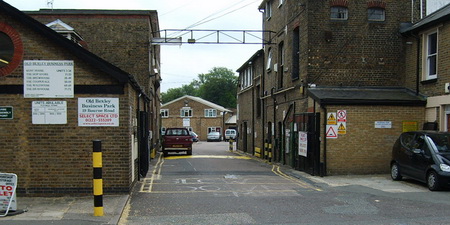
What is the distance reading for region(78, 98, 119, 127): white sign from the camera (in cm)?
985

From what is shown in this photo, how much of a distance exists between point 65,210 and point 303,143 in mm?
10015

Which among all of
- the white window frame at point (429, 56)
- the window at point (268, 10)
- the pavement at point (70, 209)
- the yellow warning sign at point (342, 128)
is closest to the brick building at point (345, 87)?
the yellow warning sign at point (342, 128)

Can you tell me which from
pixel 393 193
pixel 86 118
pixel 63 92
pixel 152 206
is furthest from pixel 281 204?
pixel 63 92

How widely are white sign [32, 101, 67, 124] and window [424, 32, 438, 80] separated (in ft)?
41.5

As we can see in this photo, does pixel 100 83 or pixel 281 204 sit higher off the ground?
pixel 100 83

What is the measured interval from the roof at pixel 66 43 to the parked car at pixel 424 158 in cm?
844

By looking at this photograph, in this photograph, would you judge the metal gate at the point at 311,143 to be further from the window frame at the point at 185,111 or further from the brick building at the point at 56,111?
the window frame at the point at 185,111

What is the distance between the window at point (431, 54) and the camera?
1522cm

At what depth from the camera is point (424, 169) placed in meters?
11.8

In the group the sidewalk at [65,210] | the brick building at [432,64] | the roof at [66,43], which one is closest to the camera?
the sidewalk at [65,210]

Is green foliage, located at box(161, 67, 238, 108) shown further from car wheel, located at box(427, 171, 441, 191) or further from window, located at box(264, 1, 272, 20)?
car wheel, located at box(427, 171, 441, 191)

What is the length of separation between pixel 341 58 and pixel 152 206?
10.8 meters

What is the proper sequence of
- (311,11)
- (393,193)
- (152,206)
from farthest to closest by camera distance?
(311,11), (393,193), (152,206)

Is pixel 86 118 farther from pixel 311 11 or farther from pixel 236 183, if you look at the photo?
pixel 311 11
